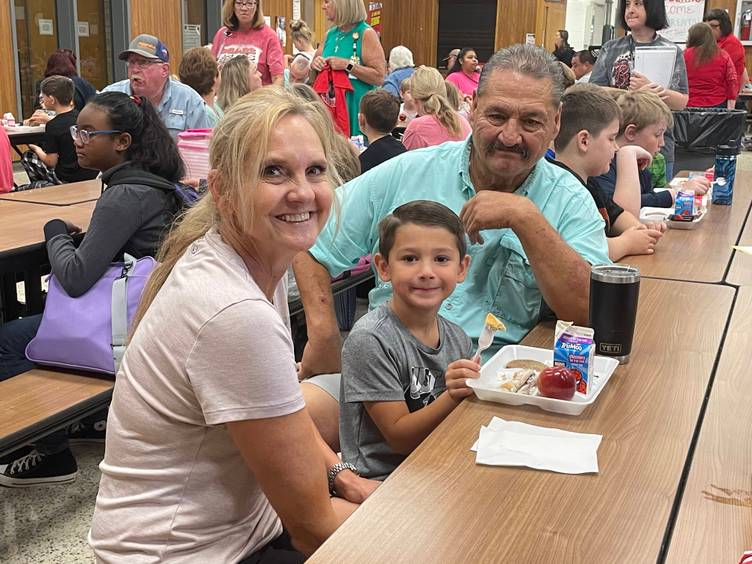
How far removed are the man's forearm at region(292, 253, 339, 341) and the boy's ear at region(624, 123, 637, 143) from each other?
2.11m

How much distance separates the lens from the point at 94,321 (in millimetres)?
2572

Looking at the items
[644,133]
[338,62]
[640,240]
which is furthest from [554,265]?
[338,62]

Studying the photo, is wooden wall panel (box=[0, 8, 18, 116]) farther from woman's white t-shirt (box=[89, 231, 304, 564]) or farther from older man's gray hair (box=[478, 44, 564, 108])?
woman's white t-shirt (box=[89, 231, 304, 564])

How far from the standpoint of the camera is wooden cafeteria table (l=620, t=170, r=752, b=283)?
256 centimetres

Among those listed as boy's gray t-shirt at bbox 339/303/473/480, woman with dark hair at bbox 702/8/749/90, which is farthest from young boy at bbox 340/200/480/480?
woman with dark hair at bbox 702/8/749/90

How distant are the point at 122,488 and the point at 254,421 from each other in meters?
0.27

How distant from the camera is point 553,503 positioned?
1195 millimetres

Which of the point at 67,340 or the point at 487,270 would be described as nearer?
the point at 487,270

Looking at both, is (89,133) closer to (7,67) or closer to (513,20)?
(7,67)

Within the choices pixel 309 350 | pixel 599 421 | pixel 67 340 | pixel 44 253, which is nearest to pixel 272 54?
pixel 44 253

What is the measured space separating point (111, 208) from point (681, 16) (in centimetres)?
1403

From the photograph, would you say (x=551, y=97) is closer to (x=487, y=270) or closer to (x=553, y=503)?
(x=487, y=270)

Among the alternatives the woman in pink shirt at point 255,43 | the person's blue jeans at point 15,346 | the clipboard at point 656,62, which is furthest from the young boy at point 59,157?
the clipboard at point 656,62

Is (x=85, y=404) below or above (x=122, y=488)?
below
